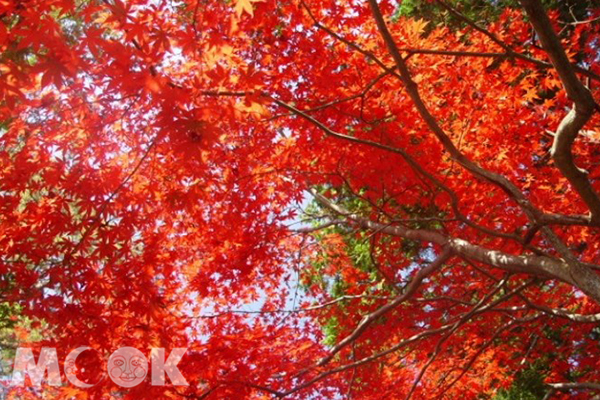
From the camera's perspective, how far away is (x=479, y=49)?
230 inches

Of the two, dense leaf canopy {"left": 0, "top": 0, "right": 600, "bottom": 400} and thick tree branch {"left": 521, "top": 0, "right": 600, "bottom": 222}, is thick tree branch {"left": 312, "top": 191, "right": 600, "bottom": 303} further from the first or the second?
thick tree branch {"left": 521, "top": 0, "right": 600, "bottom": 222}

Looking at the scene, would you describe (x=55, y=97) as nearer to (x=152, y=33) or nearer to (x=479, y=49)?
(x=152, y=33)

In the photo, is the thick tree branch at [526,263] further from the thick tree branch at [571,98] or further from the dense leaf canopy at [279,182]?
the thick tree branch at [571,98]

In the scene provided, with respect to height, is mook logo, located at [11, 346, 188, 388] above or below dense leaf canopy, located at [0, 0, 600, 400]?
below

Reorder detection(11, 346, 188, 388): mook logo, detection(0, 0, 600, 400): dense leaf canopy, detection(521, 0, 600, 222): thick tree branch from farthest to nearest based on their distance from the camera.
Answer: detection(11, 346, 188, 388): mook logo → detection(0, 0, 600, 400): dense leaf canopy → detection(521, 0, 600, 222): thick tree branch

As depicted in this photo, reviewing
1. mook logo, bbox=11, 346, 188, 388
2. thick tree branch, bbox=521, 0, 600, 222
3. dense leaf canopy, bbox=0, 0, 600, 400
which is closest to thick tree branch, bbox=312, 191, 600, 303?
dense leaf canopy, bbox=0, 0, 600, 400

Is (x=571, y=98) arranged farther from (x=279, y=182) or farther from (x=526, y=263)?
(x=279, y=182)

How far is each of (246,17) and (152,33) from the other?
127 cm

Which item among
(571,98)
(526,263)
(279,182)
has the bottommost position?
(526,263)

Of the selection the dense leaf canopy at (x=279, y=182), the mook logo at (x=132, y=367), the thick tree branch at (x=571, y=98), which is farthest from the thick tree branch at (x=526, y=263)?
the mook logo at (x=132, y=367)

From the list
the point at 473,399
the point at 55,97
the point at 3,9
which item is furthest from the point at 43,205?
the point at 473,399

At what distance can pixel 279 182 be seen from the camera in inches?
234

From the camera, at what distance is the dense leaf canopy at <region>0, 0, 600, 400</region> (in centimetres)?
318

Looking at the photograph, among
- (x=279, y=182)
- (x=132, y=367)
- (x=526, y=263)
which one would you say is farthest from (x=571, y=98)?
(x=132, y=367)
